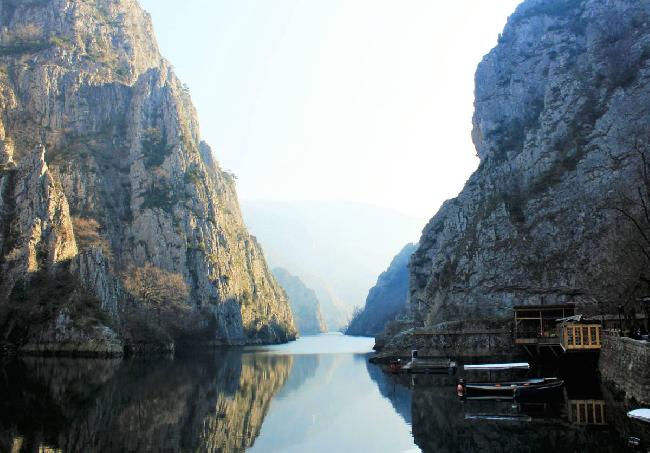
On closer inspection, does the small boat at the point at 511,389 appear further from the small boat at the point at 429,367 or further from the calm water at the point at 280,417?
the small boat at the point at 429,367

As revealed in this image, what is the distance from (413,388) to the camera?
55.5 meters

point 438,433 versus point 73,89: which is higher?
point 73,89

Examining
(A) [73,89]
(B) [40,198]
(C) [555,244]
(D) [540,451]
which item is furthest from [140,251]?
(D) [540,451]

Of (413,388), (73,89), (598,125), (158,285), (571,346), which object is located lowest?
(413,388)

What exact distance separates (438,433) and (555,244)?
71259 millimetres

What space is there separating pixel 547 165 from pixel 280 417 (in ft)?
270

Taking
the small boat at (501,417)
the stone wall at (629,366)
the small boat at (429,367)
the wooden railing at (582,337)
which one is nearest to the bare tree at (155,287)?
the small boat at (429,367)

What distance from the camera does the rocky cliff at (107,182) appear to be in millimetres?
105625

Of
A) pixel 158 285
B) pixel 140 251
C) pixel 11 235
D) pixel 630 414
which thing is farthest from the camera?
pixel 140 251

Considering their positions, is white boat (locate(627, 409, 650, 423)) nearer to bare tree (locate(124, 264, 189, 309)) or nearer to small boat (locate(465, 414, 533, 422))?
small boat (locate(465, 414, 533, 422))

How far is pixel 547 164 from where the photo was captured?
105438mm

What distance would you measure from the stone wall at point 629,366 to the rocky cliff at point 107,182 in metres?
79.2

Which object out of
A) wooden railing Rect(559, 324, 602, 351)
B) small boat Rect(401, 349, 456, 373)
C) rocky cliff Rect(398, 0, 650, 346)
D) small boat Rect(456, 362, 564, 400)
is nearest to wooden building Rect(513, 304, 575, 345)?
rocky cliff Rect(398, 0, 650, 346)

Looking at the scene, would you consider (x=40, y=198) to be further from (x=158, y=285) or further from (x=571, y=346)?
(x=571, y=346)
